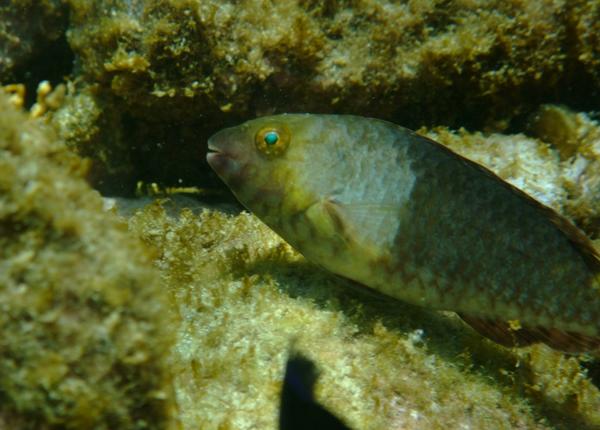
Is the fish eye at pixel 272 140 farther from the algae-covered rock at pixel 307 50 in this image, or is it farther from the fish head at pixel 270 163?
the algae-covered rock at pixel 307 50

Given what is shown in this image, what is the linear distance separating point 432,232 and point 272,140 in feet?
3.64

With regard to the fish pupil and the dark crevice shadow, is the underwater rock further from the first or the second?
the dark crevice shadow

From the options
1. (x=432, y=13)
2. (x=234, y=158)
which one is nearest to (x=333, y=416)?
(x=234, y=158)

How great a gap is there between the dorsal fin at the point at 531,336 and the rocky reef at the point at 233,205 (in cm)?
15

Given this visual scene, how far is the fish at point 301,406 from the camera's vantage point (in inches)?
97.0

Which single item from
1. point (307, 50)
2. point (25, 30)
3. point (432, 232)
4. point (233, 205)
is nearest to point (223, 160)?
point (432, 232)

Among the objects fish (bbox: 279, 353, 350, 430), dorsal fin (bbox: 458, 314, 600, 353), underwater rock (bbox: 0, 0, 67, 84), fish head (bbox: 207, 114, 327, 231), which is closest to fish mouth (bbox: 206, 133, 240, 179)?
fish head (bbox: 207, 114, 327, 231)

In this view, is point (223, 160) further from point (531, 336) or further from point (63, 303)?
point (531, 336)

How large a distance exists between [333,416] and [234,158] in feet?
5.30

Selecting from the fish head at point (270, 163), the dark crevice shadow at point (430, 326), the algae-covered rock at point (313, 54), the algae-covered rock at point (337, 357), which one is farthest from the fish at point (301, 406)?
the algae-covered rock at point (313, 54)

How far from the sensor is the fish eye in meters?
3.12

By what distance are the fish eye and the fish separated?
49.1 inches

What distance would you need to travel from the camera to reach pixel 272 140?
123 inches

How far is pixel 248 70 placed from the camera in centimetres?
438
